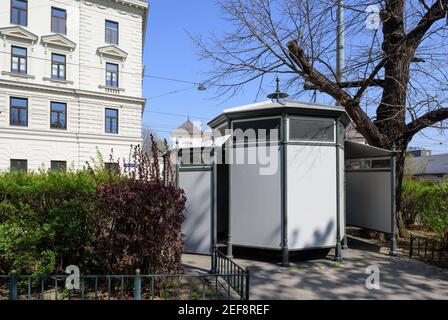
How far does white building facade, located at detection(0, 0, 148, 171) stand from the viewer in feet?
78.8

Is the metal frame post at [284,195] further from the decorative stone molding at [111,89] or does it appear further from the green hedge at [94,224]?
the decorative stone molding at [111,89]

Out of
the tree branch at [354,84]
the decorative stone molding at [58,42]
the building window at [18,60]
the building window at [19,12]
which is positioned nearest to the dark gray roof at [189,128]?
the tree branch at [354,84]

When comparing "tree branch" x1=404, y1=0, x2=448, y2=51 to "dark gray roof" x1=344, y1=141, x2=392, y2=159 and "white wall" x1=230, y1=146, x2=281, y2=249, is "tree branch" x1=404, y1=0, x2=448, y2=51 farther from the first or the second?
"white wall" x1=230, y1=146, x2=281, y2=249

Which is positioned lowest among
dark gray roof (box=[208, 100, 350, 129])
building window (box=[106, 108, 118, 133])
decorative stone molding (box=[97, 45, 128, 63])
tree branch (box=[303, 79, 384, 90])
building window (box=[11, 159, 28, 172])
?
building window (box=[11, 159, 28, 172])

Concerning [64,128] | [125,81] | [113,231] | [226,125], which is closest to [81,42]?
[125,81]

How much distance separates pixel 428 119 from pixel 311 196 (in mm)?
4817

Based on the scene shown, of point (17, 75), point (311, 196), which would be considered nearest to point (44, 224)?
point (311, 196)

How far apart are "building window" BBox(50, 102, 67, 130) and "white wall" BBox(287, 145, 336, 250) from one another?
77.9 feet

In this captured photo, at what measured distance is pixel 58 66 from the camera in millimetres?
25859

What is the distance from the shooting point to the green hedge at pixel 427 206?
8.60 meters

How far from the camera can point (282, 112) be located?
7.00m

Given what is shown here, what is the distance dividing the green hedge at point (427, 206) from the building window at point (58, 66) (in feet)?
83.0

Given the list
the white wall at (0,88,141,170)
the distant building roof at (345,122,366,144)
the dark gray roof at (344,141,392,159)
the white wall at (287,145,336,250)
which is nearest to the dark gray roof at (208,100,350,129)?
the white wall at (287,145,336,250)

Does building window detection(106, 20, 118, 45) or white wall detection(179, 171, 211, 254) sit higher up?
building window detection(106, 20, 118, 45)
